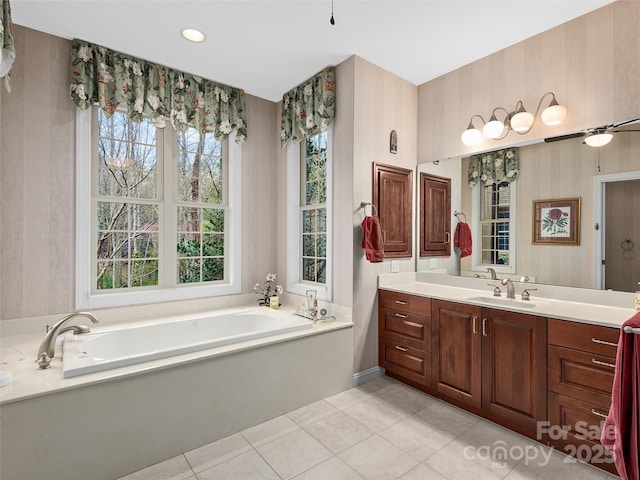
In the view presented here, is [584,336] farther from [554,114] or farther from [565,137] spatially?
[554,114]

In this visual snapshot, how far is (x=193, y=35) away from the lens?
2432 millimetres

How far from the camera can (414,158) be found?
127 inches

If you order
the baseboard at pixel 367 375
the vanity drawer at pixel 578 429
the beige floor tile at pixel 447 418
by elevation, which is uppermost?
the vanity drawer at pixel 578 429

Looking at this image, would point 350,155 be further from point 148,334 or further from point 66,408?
point 66,408

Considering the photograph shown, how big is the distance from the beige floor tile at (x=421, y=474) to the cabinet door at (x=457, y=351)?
0.71 metres

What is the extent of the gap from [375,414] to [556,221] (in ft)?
6.32

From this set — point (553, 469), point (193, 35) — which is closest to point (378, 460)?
point (553, 469)

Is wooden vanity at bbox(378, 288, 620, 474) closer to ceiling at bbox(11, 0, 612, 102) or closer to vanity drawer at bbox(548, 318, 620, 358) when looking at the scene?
vanity drawer at bbox(548, 318, 620, 358)

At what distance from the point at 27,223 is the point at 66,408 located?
4.94 ft

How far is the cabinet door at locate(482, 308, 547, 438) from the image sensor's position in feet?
6.37

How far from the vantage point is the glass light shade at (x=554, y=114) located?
2225 mm

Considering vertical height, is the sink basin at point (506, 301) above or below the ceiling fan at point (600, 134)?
below

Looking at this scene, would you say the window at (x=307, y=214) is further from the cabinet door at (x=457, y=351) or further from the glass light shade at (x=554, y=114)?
the glass light shade at (x=554, y=114)

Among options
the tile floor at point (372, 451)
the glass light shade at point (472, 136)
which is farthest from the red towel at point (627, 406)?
the glass light shade at point (472, 136)
